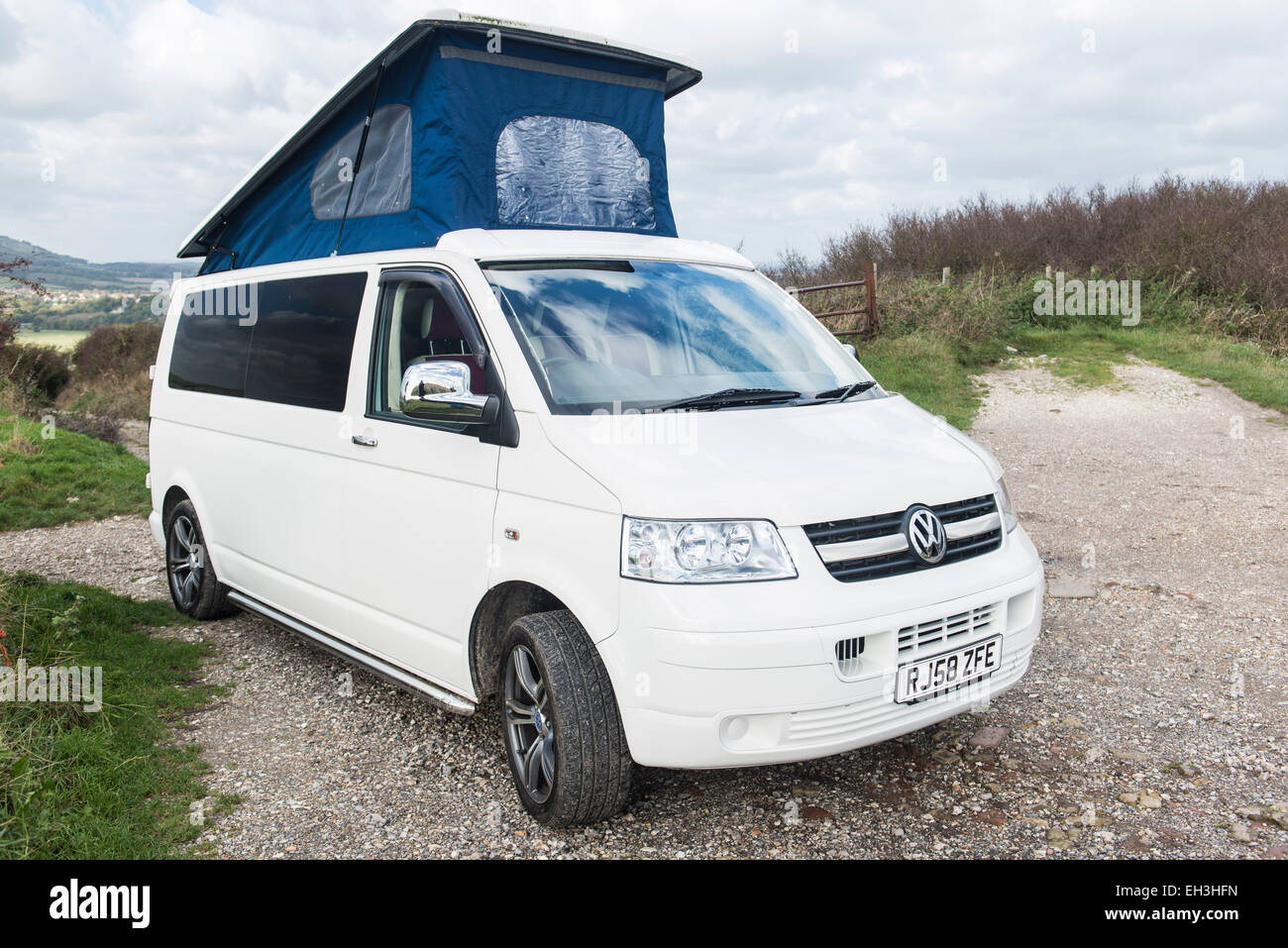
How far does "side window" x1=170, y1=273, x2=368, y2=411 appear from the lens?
4578mm

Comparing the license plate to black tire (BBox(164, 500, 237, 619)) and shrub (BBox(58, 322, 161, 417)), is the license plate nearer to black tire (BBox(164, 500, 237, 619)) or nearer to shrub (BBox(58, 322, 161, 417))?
black tire (BBox(164, 500, 237, 619))

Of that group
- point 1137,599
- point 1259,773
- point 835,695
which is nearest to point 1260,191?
point 1137,599

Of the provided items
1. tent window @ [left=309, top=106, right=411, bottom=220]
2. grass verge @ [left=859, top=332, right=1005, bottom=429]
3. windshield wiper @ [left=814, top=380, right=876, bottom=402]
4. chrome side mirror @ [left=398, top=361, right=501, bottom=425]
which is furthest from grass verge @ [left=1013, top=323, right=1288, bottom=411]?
chrome side mirror @ [left=398, top=361, right=501, bottom=425]

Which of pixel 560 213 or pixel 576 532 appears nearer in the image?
pixel 576 532

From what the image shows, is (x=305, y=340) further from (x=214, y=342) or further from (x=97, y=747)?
(x=97, y=747)

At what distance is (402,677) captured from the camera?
4.18 meters

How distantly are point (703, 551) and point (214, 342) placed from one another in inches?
159

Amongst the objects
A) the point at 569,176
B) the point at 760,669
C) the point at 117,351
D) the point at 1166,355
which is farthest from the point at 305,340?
the point at 117,351

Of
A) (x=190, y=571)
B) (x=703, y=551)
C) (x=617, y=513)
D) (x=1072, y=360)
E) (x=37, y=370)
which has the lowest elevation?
(x=190, y=571)

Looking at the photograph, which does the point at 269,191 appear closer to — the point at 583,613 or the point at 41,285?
the point at 41,285

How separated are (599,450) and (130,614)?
4393 mm

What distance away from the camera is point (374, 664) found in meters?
4.36

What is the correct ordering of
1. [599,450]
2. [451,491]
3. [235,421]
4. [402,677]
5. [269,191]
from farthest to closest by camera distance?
[269,191], [235,421], [402,677], [451,491], [599,450]
